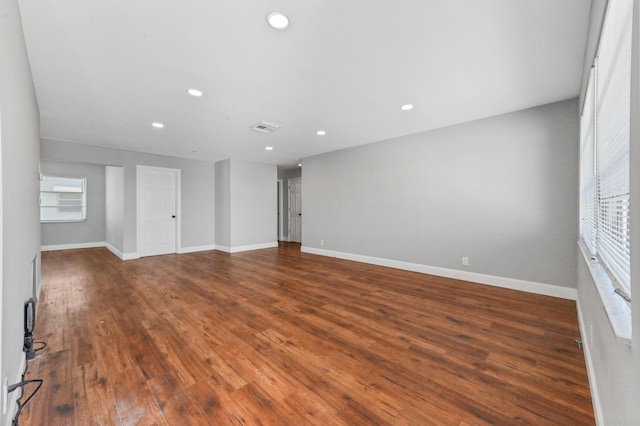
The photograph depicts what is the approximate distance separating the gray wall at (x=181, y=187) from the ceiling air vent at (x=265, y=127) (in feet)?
11.0

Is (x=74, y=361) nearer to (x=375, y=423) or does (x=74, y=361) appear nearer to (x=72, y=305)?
(x=72, y=305)

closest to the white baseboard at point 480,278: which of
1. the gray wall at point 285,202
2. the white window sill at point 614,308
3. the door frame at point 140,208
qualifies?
the white window sill at point 614,308

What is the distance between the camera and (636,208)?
2.48 feet

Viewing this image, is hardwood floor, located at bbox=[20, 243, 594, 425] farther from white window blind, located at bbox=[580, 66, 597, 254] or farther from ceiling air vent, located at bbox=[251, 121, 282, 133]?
ceiling air vent, located at bbox=[251, 121, 282, 133]

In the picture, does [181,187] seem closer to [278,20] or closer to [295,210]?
[295,210]

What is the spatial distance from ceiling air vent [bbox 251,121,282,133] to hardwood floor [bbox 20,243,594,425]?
2.45m

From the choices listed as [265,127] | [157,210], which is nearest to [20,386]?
[265,127]

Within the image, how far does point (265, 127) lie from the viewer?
4039mm

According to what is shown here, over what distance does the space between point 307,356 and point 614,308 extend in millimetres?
1727

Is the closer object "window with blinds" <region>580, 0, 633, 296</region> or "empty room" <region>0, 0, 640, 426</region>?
"window with blinds" <region>580, 0, 633, 296</region>

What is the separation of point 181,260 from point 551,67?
6.58 meters

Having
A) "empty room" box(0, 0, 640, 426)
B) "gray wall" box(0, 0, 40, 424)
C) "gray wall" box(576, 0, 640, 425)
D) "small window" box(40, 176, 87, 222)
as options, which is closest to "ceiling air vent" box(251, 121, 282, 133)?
"empty room" box(0, 0, 640, 426)

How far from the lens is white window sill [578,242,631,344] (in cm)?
88

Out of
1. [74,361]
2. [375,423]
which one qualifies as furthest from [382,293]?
[74,361]
